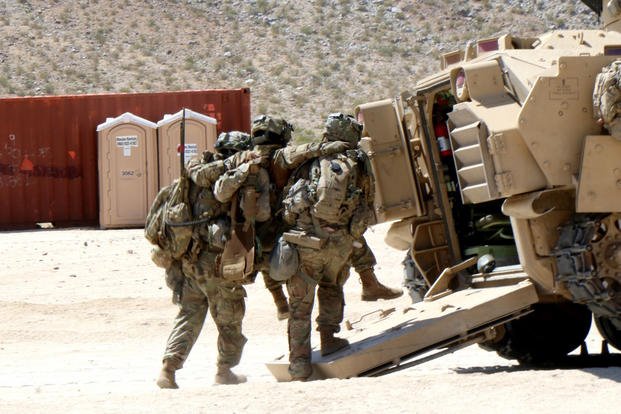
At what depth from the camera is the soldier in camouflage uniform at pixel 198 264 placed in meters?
9.10

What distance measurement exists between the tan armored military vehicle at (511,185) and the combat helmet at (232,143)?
89cm

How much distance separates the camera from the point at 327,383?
7773 mm

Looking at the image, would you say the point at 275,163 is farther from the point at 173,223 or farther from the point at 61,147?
the point at 61,147

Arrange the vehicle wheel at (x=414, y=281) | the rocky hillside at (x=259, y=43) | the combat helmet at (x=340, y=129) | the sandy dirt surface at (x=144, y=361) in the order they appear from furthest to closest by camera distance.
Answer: the rocky hillside at (x=259, y=43), the vehicle wheel at (x=414, y=281), the combat helmet at (x=340, y=129), the sandy dirt surface at (x=144, y=361)

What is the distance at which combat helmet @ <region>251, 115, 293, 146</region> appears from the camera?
8.85 metres

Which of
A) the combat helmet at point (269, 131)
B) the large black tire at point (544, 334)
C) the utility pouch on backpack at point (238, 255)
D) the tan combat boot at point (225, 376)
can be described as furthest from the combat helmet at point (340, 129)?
the large black tire at point (544, 334)

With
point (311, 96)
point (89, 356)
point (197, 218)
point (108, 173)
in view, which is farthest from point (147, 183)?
point (311, 96)

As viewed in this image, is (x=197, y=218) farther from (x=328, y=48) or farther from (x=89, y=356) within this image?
(x=328, y=48)

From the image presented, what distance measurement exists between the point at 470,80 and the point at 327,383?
223cm

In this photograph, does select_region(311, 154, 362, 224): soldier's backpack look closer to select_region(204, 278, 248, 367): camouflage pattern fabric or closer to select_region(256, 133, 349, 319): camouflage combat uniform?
select_region(256, 133, 349, 319): camouflage combat uniform

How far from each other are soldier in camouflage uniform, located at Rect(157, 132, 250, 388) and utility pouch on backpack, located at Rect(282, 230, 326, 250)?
76cm

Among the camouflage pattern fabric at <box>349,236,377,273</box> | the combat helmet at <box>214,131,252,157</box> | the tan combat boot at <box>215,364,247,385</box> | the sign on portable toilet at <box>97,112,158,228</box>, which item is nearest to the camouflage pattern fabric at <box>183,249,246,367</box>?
the tan combat boot at <box>215,364,247,385</box>

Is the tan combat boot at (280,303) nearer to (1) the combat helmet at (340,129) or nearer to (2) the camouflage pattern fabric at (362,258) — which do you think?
(2) the camouflage pattern fabric at (362,258)

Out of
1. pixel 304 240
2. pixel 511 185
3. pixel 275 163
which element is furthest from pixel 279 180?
pixel 511 185
